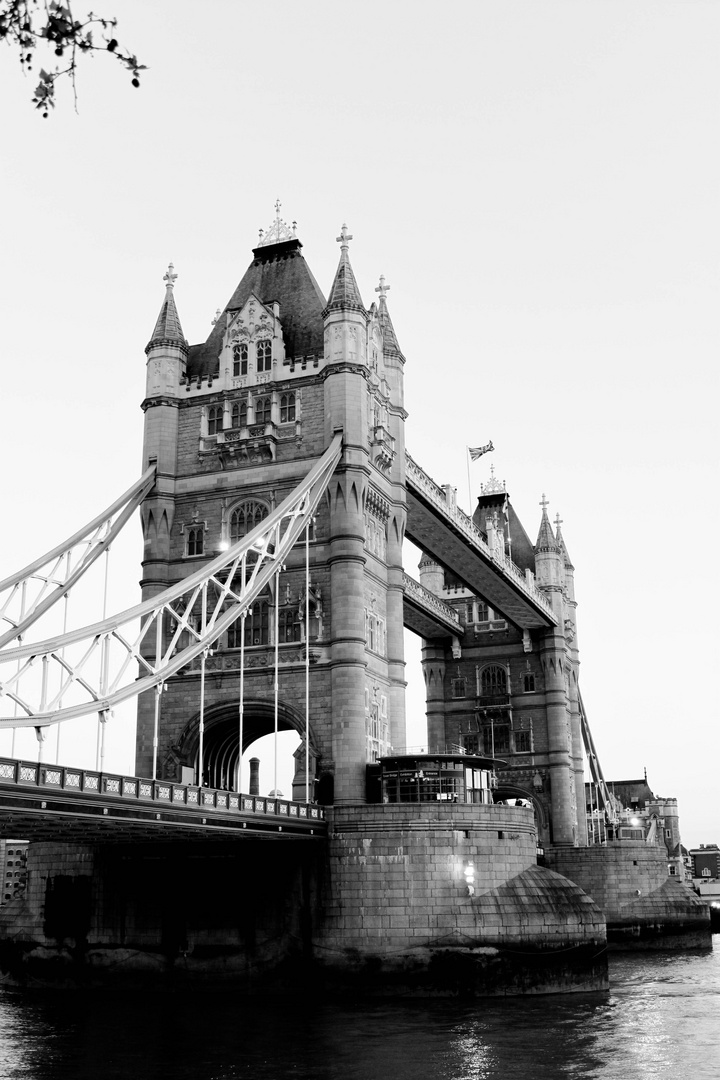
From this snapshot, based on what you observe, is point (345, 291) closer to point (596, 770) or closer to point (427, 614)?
point (427, 614)

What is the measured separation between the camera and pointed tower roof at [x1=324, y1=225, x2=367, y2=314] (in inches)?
2082

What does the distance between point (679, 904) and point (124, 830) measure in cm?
4862

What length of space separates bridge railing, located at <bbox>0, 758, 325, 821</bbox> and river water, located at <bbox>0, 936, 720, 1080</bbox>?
21.9ft

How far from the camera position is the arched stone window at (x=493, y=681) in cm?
8450

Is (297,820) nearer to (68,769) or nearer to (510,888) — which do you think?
(510,888)

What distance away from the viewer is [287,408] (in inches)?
2096

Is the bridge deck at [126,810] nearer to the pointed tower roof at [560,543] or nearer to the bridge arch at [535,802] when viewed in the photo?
the bridge arch at [535,802]

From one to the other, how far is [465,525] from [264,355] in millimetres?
18442

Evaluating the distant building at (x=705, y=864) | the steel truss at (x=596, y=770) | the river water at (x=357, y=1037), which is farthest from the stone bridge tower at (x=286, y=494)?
the distant building at (x=705, y=864)

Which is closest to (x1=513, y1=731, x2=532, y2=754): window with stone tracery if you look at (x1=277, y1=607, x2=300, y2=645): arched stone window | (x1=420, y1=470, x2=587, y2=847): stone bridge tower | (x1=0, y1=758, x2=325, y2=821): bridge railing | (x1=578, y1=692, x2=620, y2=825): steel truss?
(x1=420, y1=470, x2=587, y2=847): stone bridge tower

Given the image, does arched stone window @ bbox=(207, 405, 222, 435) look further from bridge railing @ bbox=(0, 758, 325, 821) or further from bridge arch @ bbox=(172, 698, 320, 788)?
bridge railing @ bbox=(0, 758, 325, 821)

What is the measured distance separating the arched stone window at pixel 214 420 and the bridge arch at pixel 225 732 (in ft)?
43.6

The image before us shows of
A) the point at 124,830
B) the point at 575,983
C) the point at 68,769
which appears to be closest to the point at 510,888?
the point at 575,983

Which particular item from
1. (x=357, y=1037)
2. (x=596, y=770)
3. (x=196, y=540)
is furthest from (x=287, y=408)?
(x=596, y=770)
